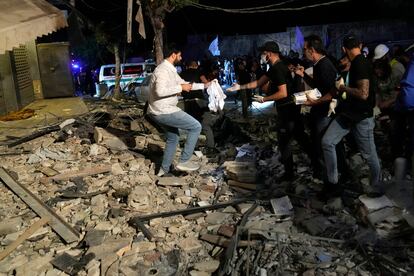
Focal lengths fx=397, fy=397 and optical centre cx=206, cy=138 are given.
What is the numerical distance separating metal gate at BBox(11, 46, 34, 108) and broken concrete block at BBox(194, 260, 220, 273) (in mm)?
11436

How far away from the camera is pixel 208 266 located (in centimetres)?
405

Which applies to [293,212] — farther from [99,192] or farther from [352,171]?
[99,192]

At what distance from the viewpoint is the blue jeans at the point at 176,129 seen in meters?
6.06

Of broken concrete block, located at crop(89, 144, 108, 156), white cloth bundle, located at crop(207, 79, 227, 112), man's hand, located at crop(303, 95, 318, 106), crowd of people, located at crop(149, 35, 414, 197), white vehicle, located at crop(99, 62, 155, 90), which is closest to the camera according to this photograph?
crowd of people, located at crop(149, 35, 414, 197)

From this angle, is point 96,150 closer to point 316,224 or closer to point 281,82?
point 281,82

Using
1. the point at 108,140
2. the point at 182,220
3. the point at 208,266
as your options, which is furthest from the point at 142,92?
the point at 208,266

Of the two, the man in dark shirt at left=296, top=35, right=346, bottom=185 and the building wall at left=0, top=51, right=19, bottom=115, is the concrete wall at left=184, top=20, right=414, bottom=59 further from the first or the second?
the man in dark shirt at left=296, top=35, right=346, bottom=185

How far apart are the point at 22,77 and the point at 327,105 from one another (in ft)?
41.7

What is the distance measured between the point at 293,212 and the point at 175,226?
1.48 metres

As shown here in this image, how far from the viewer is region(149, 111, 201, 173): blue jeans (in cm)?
606

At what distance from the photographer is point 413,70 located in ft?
14.1

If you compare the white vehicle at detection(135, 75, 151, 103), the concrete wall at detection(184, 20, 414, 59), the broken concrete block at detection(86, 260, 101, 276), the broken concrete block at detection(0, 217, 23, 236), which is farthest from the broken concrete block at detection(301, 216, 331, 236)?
the concrete wall at detection(184, 20, 414, 59)

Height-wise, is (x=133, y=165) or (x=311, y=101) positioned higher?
(x=311, y=101)

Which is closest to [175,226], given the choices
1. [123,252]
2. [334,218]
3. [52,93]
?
[123,252]
